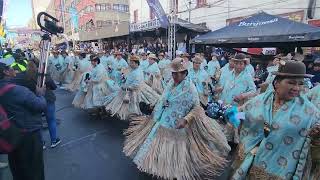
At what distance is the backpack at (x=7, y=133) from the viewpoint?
359cm

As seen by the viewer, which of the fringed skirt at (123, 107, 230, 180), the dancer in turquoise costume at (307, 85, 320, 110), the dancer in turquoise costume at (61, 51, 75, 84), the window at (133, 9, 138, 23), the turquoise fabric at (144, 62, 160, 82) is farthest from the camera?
the window at (133, 9, 138, 23)

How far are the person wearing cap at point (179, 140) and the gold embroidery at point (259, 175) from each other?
1.59m

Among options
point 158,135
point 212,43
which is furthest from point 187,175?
point 212,43

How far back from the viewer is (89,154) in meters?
6.46

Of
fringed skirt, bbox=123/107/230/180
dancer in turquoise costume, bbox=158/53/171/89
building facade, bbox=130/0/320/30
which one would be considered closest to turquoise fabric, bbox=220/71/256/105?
fringed skirt, bbox=123/107/230/180

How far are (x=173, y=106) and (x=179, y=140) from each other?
18.9 inches

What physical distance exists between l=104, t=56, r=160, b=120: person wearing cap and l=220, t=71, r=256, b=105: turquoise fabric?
229 cm

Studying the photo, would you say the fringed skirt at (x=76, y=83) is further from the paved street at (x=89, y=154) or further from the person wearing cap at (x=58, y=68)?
the paved street at (x=89, y=154)

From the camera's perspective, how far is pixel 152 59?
482 inches

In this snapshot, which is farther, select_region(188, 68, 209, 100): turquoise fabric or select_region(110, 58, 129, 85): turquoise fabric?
select_region(110, 58, 129, 85): turquoise fabric

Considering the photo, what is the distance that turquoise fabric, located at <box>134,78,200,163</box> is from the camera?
4.64m

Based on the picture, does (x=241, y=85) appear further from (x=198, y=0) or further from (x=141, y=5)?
(x=141, y=5)

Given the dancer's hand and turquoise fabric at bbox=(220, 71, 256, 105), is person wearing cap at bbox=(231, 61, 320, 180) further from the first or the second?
turquoise fabric at bbox=(220, 71, 256, 105)

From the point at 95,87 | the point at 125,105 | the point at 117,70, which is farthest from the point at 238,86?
the point at 117,70
